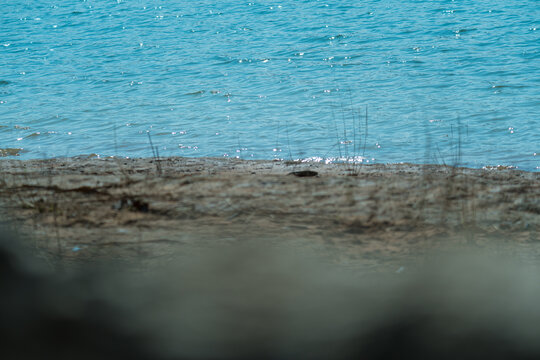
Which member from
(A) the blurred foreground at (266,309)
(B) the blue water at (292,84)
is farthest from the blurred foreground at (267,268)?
(B) the blue water at (292,84)

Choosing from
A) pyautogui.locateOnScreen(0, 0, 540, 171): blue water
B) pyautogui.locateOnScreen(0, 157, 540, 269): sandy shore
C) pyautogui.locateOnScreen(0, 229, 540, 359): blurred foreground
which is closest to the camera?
pyautogui.locateOnScreen(0, 229, 540, 359): blurred foreground

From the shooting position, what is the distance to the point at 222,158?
8.20 meters

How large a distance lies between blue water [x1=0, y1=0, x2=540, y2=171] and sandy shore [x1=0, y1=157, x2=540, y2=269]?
65.6 inches

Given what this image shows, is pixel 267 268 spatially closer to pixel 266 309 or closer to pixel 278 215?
pixel 266 309

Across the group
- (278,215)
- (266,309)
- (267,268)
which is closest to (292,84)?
(278,215)

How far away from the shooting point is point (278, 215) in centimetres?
344

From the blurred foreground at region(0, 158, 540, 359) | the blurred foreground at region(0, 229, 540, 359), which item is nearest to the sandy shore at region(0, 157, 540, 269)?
the blurred foreground at region(0, 158, 540, 359)

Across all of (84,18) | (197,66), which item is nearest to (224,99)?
(197,66)

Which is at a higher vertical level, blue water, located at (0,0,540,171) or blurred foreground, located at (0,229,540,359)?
blue water, located at (0,0,540,171)

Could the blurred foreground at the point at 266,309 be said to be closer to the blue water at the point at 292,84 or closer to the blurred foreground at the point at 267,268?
the blurred foreground at the point at 267,268

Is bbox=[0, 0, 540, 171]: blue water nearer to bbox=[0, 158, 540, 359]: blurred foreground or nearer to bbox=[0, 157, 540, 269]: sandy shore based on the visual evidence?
bbox=[0, 157, 540, 269]: sandy shore

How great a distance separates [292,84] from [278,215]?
28.6 ft

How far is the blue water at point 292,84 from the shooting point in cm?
885

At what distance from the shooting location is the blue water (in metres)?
8.85
